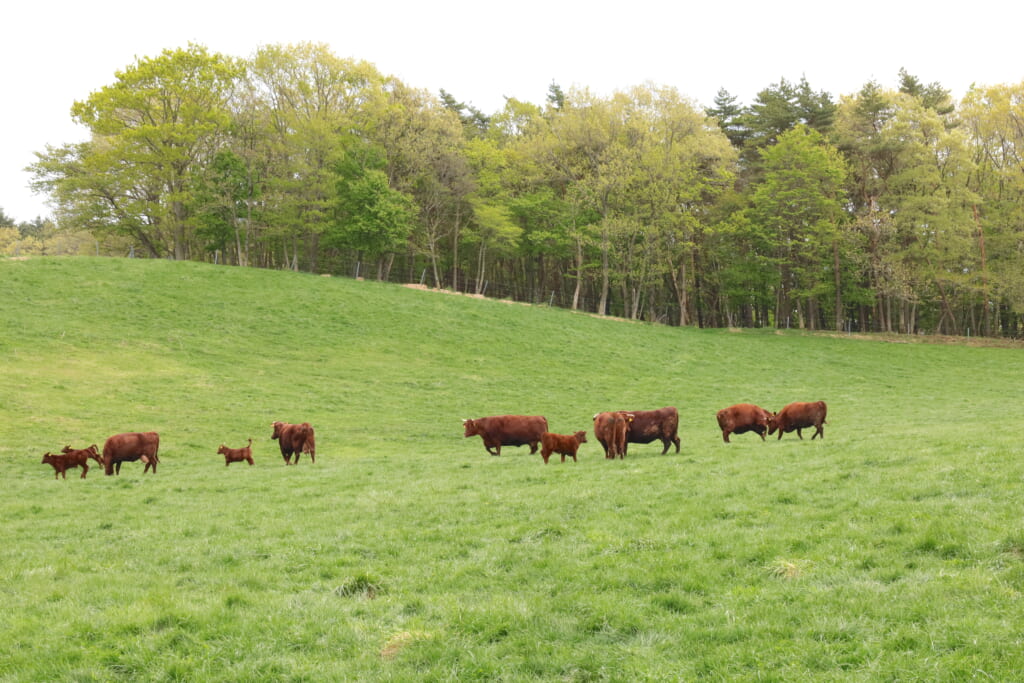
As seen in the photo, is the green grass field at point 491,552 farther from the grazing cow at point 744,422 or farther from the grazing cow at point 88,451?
the grazing cow at point 88,451

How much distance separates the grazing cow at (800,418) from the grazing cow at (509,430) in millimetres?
7316

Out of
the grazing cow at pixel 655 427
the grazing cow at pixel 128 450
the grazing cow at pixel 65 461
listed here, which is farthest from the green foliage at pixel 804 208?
the grazing cow at pixel 65 461

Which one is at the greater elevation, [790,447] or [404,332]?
[404,332]

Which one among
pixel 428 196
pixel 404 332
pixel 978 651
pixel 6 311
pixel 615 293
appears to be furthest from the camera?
pixel 615 293

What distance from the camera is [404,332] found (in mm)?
42094

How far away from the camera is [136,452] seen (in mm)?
18266

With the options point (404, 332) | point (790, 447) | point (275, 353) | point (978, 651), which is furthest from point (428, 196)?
point (978, 651)

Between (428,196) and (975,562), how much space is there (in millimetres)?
58847

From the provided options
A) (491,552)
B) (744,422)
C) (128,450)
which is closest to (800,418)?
(744,422)

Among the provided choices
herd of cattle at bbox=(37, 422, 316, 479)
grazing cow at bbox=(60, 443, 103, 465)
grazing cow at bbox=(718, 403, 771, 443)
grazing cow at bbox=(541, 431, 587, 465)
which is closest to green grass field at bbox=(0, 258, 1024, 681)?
grazing cow at bbox=(541, 431, 587, 465)

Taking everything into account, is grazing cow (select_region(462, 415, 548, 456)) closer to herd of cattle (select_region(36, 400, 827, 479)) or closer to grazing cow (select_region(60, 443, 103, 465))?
herd of cattle (select_region(36, 400, 827, 479))

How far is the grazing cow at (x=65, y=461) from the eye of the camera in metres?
17.4

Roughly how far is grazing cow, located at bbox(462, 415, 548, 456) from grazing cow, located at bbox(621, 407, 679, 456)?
9.69 feet

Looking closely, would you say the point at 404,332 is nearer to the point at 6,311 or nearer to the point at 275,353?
the point at 275,353
